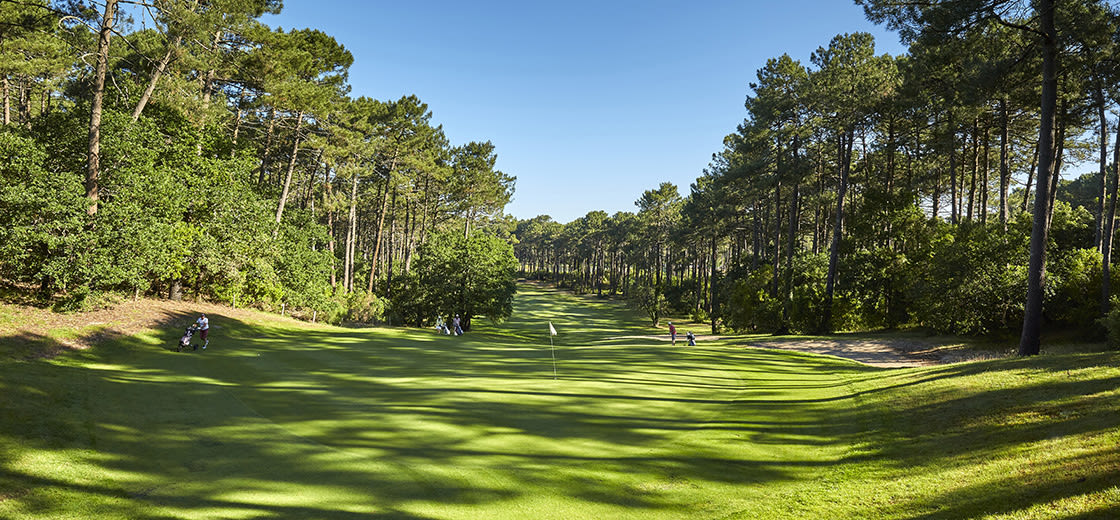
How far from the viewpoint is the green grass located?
19.6ft

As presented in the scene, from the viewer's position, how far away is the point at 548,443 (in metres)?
8.44

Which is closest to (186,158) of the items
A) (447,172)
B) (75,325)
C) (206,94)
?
(206,94)

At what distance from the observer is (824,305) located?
31250mm

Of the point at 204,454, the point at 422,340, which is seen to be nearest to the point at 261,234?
the point at 422,340

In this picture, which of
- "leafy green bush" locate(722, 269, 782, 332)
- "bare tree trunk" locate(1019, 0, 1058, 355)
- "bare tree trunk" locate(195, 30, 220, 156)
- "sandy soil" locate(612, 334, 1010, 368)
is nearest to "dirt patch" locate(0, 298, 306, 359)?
"bare tree trunk" locate(195, 30, 220, 156)

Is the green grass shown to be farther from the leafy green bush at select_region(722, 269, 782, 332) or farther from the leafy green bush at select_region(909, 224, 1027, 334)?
the leafy green bush at select_region(722, 269, 782, 332)

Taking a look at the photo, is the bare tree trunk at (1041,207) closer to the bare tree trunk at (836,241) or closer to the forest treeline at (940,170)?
the forest treeline at (940,170)

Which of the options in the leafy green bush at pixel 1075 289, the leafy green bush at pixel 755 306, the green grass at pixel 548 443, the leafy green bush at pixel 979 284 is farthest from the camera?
the leafy green bush at pixel 755 306

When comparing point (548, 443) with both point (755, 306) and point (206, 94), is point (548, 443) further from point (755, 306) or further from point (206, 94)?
point (755, 306)

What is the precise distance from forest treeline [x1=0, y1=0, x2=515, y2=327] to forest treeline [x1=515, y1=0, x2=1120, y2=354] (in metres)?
23.1

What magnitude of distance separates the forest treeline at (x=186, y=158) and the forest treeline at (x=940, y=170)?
23.1m

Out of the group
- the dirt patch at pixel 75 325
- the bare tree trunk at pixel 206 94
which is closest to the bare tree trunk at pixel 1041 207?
the dirt patch at pixel 75 325

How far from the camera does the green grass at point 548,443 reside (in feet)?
19.6

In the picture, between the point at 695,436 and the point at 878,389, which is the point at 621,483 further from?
the point at 878,389
